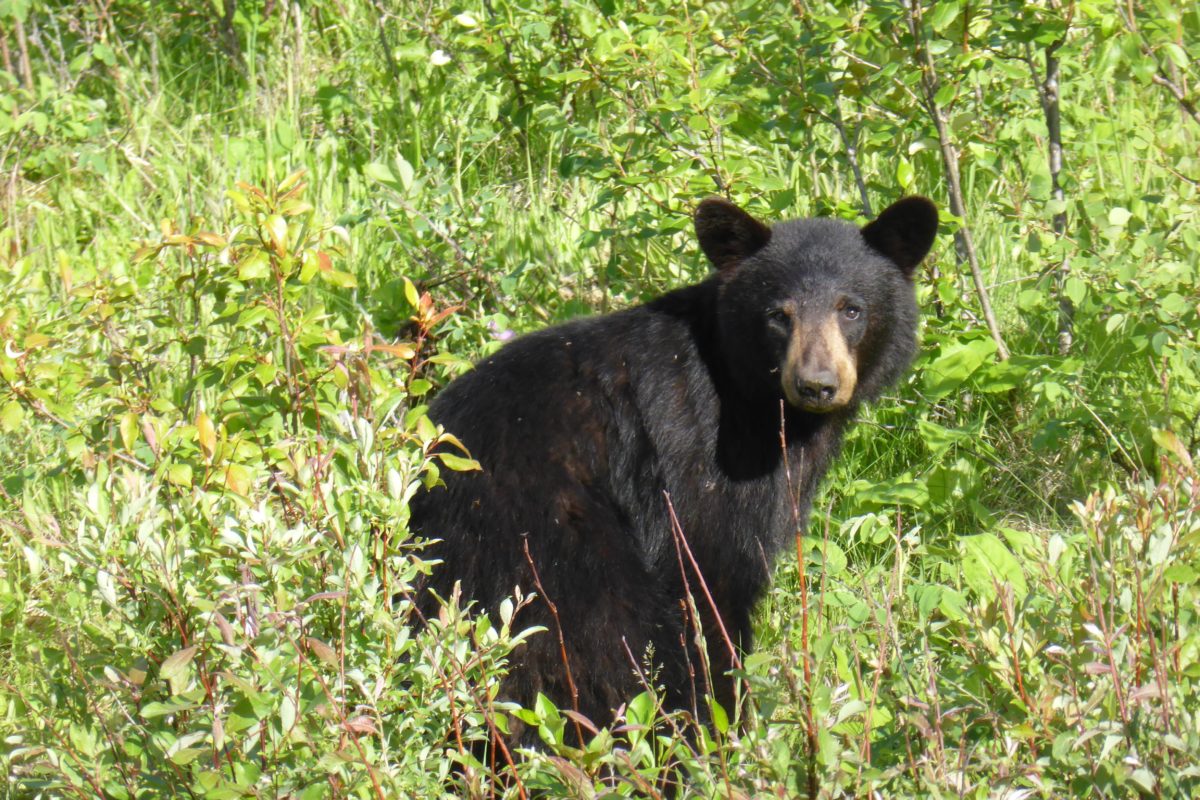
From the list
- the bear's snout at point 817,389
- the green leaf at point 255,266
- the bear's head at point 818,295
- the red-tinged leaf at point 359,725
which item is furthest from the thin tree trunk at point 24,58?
the red-tinged leaf at point 359,725

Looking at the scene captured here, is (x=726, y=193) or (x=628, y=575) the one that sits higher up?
(x=726, y=193)

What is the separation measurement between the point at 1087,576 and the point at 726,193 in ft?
7.83

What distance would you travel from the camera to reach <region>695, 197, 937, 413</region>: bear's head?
407 cm

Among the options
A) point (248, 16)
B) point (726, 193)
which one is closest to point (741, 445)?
point (726, 193)

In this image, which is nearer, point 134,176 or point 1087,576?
point 1087,576

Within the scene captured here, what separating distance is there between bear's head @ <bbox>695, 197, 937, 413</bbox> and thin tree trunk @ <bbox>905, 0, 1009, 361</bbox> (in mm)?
525

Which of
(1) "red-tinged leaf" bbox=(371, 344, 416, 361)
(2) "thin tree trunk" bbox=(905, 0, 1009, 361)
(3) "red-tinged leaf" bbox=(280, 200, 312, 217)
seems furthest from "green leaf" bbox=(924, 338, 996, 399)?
(3) "red-tinged leaf" bbox=(280, 200, 312, 217)

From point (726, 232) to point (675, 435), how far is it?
0.73 metres

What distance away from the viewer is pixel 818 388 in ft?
12.7

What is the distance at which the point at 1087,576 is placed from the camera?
2900 mm

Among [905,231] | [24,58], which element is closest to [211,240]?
[905,231]

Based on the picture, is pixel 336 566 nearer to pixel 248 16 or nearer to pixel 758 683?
pixel 758 683

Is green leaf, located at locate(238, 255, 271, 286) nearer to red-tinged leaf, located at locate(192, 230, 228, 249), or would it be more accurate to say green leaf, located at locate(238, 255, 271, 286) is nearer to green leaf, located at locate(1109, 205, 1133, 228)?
red-tinged leaf, located at locate(192, 230, 228, 249)

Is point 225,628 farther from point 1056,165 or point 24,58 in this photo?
point 24,58
